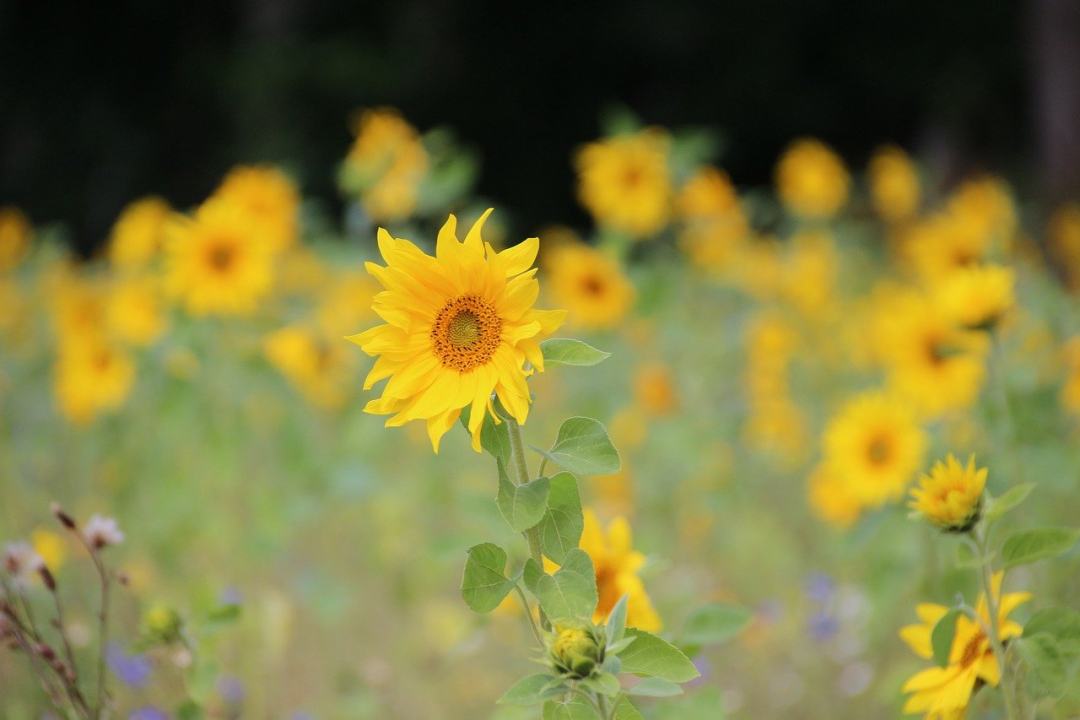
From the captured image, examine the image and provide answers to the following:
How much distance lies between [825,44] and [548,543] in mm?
9826

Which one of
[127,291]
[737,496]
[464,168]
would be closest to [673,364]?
[737,496]

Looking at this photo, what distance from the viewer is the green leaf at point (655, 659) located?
102cm

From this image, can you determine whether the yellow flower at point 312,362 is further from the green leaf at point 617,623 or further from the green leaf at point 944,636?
the green leaf at point 944,636

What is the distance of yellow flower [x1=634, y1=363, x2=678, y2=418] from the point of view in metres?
2.82

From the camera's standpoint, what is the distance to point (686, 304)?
3.89 metres

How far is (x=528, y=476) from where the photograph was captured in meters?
1.10

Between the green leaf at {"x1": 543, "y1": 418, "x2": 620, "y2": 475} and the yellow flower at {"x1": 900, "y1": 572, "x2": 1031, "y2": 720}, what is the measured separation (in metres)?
0.35

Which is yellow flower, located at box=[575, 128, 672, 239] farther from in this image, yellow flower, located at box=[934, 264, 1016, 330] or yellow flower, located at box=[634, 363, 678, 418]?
yellow flower, located at box=[934, 264, 1016, 330]

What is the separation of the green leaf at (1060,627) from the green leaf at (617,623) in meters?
0.37

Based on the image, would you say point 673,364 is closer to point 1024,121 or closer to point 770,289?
point 770,289

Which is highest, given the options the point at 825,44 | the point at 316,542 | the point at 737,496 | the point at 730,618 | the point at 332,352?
the point at 825,44

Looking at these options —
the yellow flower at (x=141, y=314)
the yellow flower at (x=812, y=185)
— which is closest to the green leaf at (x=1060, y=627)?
the yellow flower at (x=141, y=314)

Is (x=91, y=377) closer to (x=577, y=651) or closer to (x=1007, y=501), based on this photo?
(x=577, y=651)

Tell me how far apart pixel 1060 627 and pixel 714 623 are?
341 millimetres
